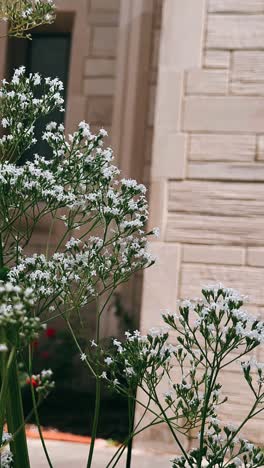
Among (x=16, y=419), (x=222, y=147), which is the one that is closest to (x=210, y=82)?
(x=222, y=147)

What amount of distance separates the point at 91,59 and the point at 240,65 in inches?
95.6

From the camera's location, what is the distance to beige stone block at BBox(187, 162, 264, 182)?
4262 millimetres

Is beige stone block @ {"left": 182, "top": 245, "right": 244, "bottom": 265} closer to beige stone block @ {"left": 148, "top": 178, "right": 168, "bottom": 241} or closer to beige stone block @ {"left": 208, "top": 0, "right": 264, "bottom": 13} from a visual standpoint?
beige stone block @ {"left": 148, "top": 178, "right": 168, "bottom": 241}

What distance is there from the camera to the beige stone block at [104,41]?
6.48 metres

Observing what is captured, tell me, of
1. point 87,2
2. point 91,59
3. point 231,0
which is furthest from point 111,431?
point 87,2

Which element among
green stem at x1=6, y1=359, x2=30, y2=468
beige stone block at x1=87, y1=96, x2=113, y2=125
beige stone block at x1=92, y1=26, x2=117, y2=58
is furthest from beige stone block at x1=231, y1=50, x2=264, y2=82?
green stem at x1=6, y1=359, x2=30, y2=468

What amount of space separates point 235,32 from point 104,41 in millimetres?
2344

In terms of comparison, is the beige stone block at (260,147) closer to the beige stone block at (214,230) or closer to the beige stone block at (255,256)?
the beige stone block at (214,230)

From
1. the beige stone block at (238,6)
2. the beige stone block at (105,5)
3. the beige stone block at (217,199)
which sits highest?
the beige stone block at (105,5)

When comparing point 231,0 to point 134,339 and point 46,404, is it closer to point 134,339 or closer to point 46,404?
point 134,339

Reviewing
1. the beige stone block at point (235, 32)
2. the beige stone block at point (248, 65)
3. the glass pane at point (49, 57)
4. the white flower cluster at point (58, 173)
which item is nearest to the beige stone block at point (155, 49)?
the glass pane at point (49, 57)

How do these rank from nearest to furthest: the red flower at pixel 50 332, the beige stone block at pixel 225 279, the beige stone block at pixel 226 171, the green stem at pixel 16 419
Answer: the green stem at pixel 16 419 → the beige stone block at pixel 225 279 → the beige stone block at pixel 226 171 → the red flower at pixel 50 332

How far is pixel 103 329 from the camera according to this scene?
6.04 meters

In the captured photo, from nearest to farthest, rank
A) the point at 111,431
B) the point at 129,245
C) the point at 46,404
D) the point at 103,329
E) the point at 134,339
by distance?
the point at 134,339 → the point at 129,245 → the point at 111,431 → the point at 46,404 → the point at 103,329
